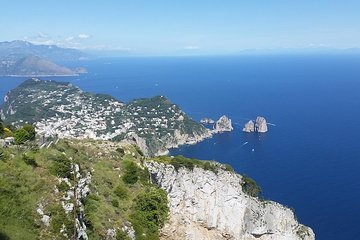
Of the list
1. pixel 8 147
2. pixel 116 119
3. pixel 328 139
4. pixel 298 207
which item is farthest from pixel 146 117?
pixel 8 147

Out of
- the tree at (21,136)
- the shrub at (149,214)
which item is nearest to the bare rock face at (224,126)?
the shrub at (149,214)

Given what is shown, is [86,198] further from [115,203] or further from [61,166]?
[115,203]

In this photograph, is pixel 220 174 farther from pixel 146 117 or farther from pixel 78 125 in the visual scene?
pixel 146 117

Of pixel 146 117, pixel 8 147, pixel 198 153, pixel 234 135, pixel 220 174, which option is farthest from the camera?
pixel 146 117

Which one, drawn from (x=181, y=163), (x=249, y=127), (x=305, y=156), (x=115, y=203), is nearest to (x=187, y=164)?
(x=181, y=163)

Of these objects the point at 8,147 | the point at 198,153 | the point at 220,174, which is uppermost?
the point at 8,147

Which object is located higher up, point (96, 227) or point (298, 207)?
point (96, 227)

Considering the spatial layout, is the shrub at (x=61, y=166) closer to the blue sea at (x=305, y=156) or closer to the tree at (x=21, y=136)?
the tree at (x=21, y=136)
